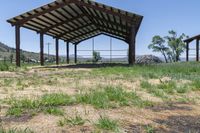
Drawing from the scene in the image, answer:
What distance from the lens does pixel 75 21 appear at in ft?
107

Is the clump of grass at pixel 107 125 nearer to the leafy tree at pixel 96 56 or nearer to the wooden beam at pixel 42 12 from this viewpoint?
the wooden beam at pixel 42 12

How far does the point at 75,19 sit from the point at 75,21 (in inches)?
43.8

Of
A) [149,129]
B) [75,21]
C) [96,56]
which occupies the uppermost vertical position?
[75,21]

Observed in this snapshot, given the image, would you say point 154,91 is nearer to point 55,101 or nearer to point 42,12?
point 55,101

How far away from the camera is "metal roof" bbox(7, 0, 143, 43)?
23.7 m

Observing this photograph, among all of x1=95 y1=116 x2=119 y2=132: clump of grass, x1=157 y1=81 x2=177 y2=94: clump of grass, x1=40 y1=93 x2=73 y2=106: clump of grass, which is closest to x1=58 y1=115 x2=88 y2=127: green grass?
x1=95 y1=116 x2=119 y2=132: clump of grass

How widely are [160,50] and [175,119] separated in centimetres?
5133

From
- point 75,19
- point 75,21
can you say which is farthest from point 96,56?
point 75,19

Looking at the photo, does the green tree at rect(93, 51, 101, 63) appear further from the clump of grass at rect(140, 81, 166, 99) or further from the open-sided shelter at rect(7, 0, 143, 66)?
the clump of grass at rect(140, 81, 166, 99)

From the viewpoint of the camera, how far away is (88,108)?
5.87 meters

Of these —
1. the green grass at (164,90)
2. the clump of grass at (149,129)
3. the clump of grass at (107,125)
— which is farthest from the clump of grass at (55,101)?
the green grass at (164,90)

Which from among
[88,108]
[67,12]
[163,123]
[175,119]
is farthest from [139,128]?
[67,12]

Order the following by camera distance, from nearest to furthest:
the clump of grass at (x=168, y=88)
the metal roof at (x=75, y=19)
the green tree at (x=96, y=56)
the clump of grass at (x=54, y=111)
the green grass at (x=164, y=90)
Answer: the clump of grass at (x=54, y=111) < the green grass at (x=164, y=90) < the clump of grass at (x=168, y=88) < the metal roof at (x=75, y=19) < the green tree at (x=96, y=56)

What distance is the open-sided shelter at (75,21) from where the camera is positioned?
23.8 m
